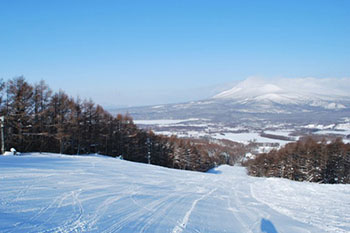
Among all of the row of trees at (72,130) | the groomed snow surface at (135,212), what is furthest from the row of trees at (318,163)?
the groomed snow surface at (135,212)

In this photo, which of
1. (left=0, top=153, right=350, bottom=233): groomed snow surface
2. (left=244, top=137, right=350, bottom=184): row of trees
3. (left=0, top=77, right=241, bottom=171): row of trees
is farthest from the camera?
(left=244, top=137, right=350, bottom=184): row of trees

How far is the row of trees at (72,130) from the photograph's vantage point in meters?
27.4

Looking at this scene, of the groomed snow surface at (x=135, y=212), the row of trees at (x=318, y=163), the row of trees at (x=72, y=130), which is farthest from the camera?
the row of trees at (x=318, y=163)

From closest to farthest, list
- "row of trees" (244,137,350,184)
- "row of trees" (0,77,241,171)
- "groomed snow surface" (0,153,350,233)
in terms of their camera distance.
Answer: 1. "groomed snow surface" (0,153,350,233)
2. "row of trees" (0,77,241,171)
3. "row of trees" (244,137,350,184)

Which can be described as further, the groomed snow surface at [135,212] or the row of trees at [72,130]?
the row of trees at [72,130]

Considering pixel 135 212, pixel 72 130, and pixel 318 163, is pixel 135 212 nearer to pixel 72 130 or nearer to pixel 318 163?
pixel 72 130

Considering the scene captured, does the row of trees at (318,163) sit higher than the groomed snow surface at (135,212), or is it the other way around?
the groomed snow surface at (135,212)

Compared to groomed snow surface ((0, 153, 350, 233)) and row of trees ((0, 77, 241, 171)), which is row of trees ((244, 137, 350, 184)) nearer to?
row of trees ((0, 77, 241, 171))

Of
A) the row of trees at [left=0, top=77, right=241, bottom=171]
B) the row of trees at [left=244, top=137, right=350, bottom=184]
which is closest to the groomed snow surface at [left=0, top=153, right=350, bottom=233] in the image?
the row of trees at [left=0, top=77, right=241, bottom=171]

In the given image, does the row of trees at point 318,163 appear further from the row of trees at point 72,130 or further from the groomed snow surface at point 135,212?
the groomed snow surface at point 135,212

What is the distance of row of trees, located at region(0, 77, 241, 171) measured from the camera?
90.0 ft

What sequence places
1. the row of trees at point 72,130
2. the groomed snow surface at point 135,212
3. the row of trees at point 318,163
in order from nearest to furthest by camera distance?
1. the groomed snow surface at point 135,212
2. the row of trees at point 72,130
3. the row of trees at point 318,163

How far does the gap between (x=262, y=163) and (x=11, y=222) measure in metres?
53.8

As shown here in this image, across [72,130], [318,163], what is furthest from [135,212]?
[318,163]
